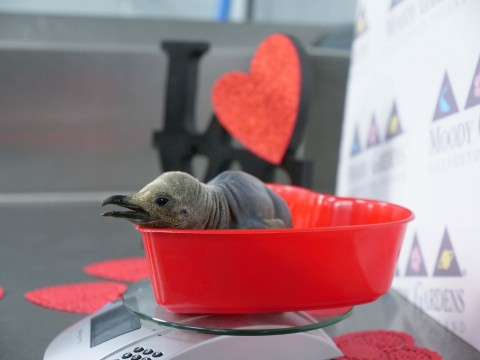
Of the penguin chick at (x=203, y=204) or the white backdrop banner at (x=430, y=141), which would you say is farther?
the white backdrop banner at (x=430, y=141)

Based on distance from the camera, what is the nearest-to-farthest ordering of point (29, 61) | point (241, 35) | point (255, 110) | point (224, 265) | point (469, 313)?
point (224, 265)
point (469, 313)
point (255, 110)
point (29, 61)
point (241, 35)

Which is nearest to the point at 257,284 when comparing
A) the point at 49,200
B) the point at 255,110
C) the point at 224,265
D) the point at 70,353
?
the point at 224,265

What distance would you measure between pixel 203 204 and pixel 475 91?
0.92 feet

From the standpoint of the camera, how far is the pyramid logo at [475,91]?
1.97ft

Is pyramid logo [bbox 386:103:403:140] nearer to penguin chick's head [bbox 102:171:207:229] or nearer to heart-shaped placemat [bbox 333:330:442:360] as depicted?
heart-shaped placemat [bbox 333:330:442:360]

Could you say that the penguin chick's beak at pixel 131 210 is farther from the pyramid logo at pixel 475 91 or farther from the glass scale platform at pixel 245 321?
the pyramid logo at pixel 475 91

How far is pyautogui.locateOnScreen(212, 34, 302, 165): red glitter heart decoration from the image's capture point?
2.93ft

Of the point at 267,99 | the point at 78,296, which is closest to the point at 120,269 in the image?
the point at 78,296

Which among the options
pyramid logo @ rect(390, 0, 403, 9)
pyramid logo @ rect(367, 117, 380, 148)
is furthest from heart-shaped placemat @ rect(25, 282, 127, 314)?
pyramid logo @ rect(390, 0, 403, 9)

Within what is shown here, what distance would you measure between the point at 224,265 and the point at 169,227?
2.2 inches

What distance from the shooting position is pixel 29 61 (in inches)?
53.9

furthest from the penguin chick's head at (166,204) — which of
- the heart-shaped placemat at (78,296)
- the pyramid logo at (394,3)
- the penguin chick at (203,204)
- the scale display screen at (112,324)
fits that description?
the pyramid logo at (394,3)

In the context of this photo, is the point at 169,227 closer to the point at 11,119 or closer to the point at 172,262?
the point at 172,262

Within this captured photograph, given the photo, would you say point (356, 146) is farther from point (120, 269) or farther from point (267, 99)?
point (120, 269)
